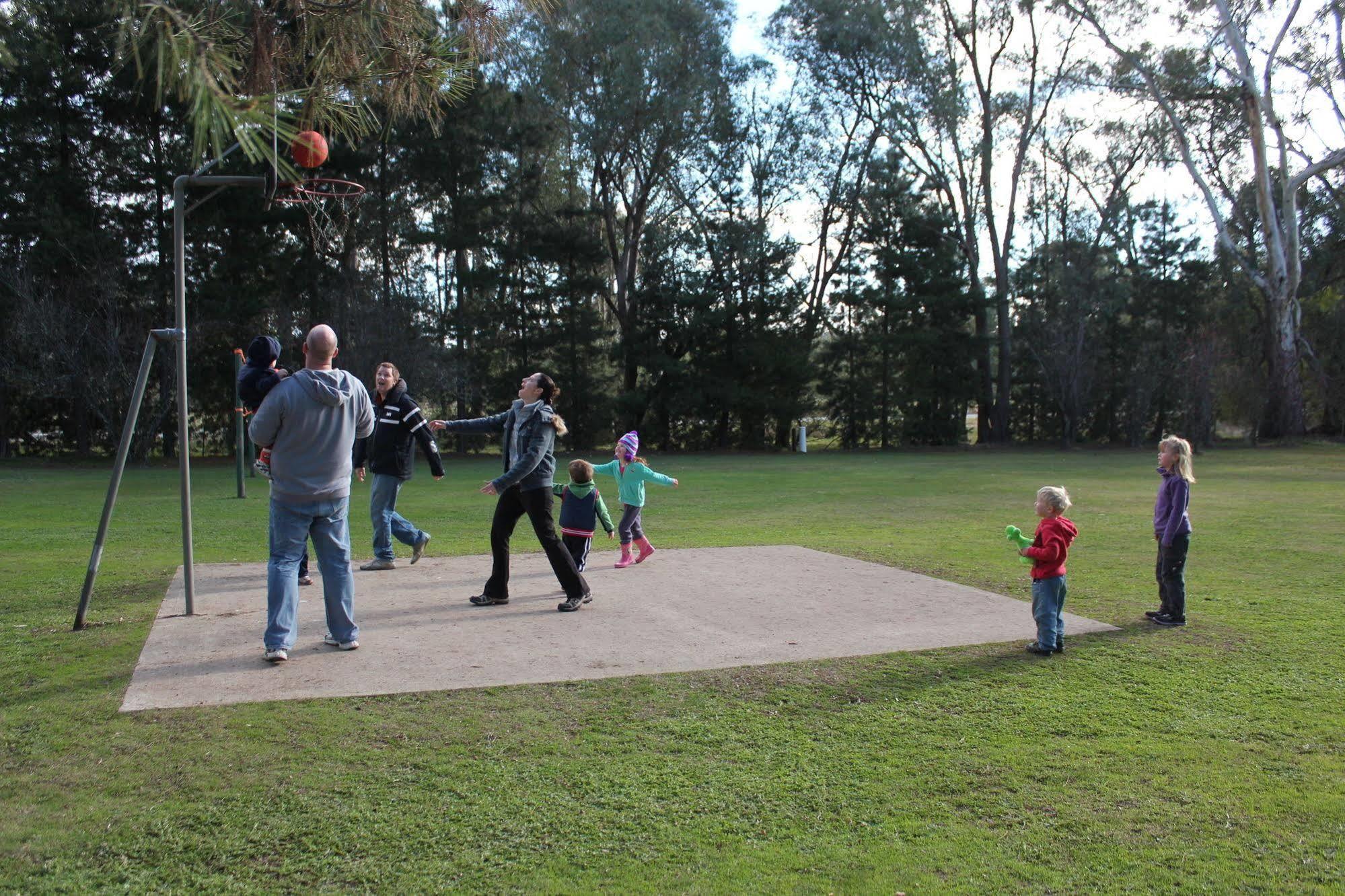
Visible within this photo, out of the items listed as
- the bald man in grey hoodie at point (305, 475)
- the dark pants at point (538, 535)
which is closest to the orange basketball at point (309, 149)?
the bald man in grey hoodie at point (305, 475)

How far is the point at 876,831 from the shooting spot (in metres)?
3.62

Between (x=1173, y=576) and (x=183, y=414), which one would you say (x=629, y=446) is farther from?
(x=1173, y=576)

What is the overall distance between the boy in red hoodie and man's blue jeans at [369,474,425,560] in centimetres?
556

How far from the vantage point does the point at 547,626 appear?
6895mm

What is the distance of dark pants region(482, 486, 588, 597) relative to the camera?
24.1 feet

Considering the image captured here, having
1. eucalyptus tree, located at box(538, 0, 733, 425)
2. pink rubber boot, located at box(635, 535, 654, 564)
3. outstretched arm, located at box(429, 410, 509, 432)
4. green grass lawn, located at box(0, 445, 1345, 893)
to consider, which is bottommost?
green grass lawn, located at box(0, 445, 1345, 893)

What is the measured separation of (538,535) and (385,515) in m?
2.55

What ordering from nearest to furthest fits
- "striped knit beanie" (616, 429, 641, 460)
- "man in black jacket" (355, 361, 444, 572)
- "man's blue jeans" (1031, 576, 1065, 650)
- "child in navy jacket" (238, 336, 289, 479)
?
"child in navy jacket" (238, 336, 289, 479), "man's blue jeans" (1031, 576, 1065, 650), "man in black jacket" (355, 361, 444, 572), "striped knit beanie" (616, 429, 641, 460)

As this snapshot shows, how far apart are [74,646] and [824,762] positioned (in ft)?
15.8

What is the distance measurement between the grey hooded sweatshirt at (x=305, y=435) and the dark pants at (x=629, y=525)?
3.99 m

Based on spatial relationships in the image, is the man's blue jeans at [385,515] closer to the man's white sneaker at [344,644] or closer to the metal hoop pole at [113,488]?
the metal hoop pole at [113,488]

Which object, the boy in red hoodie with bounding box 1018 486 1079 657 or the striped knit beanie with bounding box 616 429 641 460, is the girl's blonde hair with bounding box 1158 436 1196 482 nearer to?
the boy in red hoodie with bounding box 1018 486 1079 657

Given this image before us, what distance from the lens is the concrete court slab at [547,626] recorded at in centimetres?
557

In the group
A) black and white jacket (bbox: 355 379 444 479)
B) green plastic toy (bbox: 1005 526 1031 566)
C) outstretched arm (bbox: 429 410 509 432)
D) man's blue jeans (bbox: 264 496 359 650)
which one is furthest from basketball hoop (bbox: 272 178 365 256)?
green plastic toy (bbox: 1005 526 1031 566)
